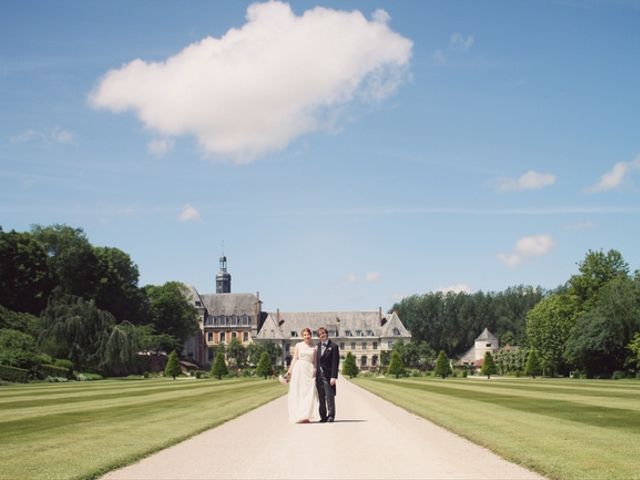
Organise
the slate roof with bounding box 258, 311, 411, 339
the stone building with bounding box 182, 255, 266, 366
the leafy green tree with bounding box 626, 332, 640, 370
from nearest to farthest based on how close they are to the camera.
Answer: the leafy green tree with bounding box 626, 332, 640, 370
the slate roof with bounding box 258, 311, 411, 339
the stone building with bounding box 182, 255, 266, 366

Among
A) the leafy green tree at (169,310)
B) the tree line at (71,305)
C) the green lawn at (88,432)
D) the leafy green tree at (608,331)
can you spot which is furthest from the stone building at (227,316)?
the green lawn at (88,432)

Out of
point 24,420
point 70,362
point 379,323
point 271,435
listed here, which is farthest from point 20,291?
point 379,323

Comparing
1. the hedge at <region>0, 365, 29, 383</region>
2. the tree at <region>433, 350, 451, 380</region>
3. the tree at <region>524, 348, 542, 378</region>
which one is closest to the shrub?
the hedge at <region>0, 365, 29, 383</region>

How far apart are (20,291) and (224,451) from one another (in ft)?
236

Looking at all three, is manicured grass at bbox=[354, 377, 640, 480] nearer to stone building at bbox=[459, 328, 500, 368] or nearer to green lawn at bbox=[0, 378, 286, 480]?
green lawn at bbox=[0, 378, 286, 480]

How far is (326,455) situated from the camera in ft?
38.8

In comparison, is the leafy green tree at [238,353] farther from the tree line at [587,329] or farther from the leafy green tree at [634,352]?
the leafy green tree at [634,352]

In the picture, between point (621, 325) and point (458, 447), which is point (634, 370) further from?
point (458, 447)

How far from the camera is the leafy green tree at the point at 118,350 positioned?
67.8 meters

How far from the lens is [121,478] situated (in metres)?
10.2

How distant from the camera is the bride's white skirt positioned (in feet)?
59.7

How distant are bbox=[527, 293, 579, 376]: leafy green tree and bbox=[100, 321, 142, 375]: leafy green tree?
44028 mm

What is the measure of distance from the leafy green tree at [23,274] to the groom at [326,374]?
2563 inches

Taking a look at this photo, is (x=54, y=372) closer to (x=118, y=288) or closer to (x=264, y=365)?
(x=264, y=365)
